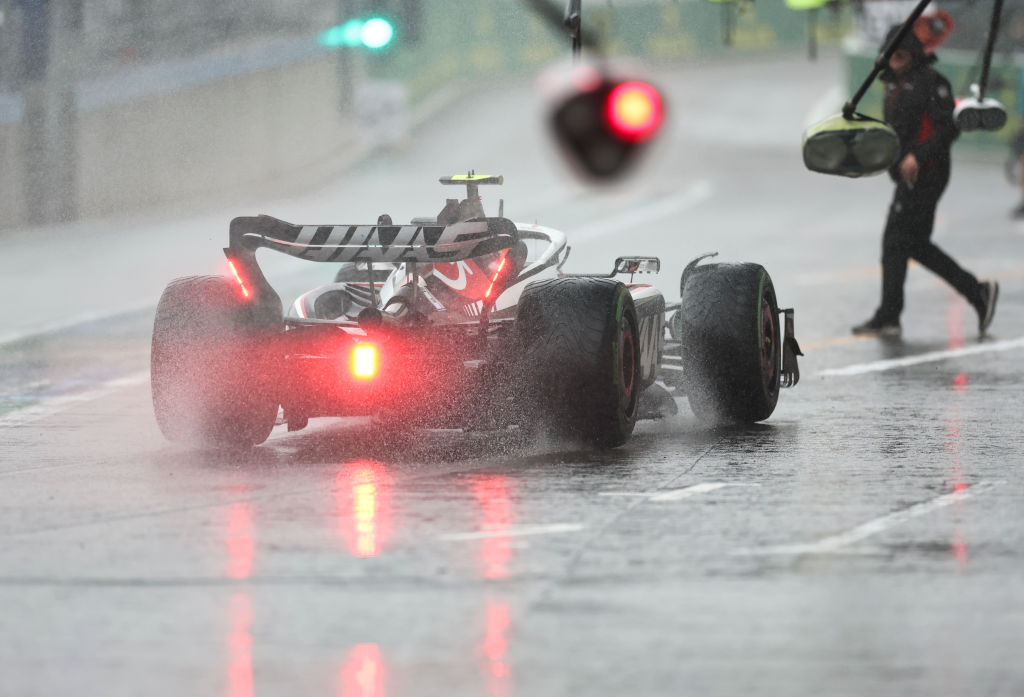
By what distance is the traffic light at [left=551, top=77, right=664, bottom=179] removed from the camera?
A: 10.9 metres

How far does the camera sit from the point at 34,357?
1545cm

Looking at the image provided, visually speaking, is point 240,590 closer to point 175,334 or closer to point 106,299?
point 175,334

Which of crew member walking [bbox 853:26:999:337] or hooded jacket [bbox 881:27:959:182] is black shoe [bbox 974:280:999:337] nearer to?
crew member walking [bbox 853:26:999:337]

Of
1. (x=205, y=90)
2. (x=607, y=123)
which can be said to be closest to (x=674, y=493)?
(x=607, y=123)

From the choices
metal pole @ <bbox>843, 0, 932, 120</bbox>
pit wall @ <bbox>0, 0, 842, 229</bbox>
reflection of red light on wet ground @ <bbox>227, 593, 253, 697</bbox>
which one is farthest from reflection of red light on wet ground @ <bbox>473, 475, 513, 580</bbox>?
pit wall @ <bbox>0, 0, 842, 229</bbox>

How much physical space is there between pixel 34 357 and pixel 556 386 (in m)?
6.43

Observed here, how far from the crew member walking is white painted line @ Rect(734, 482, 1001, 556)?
6.94m

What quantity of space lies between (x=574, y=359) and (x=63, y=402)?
4.13 meters

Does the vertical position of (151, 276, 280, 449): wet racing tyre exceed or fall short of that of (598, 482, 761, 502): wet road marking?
it exceeds it

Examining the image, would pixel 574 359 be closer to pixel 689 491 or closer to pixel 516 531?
pixel 689 491

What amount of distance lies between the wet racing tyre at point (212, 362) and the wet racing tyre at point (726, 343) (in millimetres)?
2106

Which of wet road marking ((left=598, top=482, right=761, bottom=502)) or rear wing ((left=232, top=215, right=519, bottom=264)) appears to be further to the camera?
rear wing ((left=232, top=215, right=519, bottom=264))

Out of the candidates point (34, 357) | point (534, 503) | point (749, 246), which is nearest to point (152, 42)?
point (749, 246)

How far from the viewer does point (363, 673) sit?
6.09m
